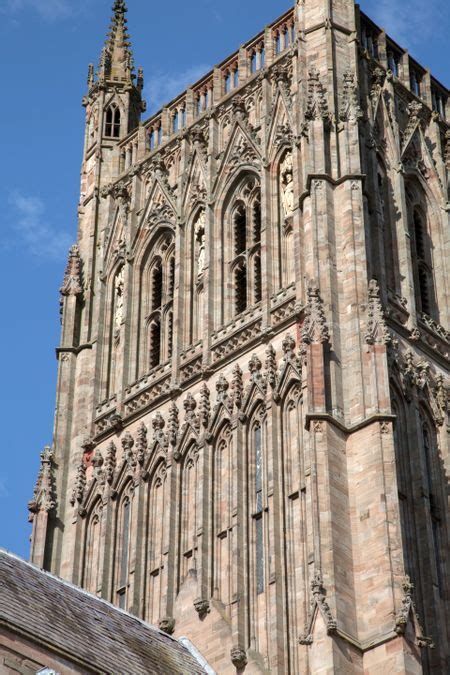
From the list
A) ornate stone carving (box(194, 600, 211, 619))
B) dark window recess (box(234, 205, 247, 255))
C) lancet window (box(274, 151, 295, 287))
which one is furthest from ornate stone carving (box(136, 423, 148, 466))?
ornate stone carving (box(194, 600, 211, 619))

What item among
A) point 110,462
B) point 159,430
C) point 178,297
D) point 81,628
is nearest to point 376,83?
point 178,297

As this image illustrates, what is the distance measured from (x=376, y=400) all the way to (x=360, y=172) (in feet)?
22.3

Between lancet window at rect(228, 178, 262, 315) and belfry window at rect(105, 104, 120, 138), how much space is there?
24.4 ft

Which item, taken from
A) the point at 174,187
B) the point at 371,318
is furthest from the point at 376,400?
the point at 174,187

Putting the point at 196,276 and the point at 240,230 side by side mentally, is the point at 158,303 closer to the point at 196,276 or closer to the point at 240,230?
the point at 196,276

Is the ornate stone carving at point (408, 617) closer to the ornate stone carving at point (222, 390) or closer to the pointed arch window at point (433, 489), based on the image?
the pointed arch window at point (433, 489)

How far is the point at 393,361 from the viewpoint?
4144cm

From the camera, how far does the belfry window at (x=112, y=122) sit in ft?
175

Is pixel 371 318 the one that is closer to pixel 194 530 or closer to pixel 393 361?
pixel 393 361

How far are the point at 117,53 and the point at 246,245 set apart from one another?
12.4m

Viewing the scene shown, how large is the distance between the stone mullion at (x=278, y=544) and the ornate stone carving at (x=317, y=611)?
1.51m

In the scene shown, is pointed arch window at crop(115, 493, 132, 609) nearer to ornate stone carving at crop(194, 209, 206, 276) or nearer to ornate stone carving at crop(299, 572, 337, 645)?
ornate stone carving at crop(194, 209, 206, 276)

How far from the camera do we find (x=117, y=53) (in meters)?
56.1

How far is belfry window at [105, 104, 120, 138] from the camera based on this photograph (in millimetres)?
53469
